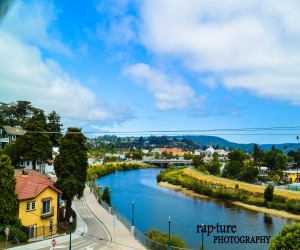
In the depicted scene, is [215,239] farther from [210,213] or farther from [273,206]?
[273,206]

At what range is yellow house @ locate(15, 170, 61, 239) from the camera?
22312mm

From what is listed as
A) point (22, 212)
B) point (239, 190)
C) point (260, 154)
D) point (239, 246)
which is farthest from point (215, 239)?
point (260, 154)

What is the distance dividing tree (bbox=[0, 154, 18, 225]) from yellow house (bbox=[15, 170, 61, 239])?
0.58m

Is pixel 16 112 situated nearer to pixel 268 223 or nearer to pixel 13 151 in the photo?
pixel 13 151

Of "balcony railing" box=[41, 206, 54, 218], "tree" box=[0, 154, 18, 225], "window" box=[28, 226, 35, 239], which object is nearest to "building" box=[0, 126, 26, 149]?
"balcony railing" box=[41, 206, 54, 218]

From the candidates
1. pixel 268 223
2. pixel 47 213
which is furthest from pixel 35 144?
pixel 268 223

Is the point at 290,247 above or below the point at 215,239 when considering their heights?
above

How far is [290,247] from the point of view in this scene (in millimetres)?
13258

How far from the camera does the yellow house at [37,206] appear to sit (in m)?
22.3

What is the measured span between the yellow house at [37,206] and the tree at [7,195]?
580 millimetres

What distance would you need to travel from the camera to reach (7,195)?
833 inches

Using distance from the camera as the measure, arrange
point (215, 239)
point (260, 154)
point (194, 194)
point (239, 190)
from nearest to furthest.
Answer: point (215, 239)
point (239, 190)
point (194, 194)
point (260, 154)

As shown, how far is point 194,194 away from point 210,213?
14.9 metres

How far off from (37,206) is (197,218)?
18.9 m
